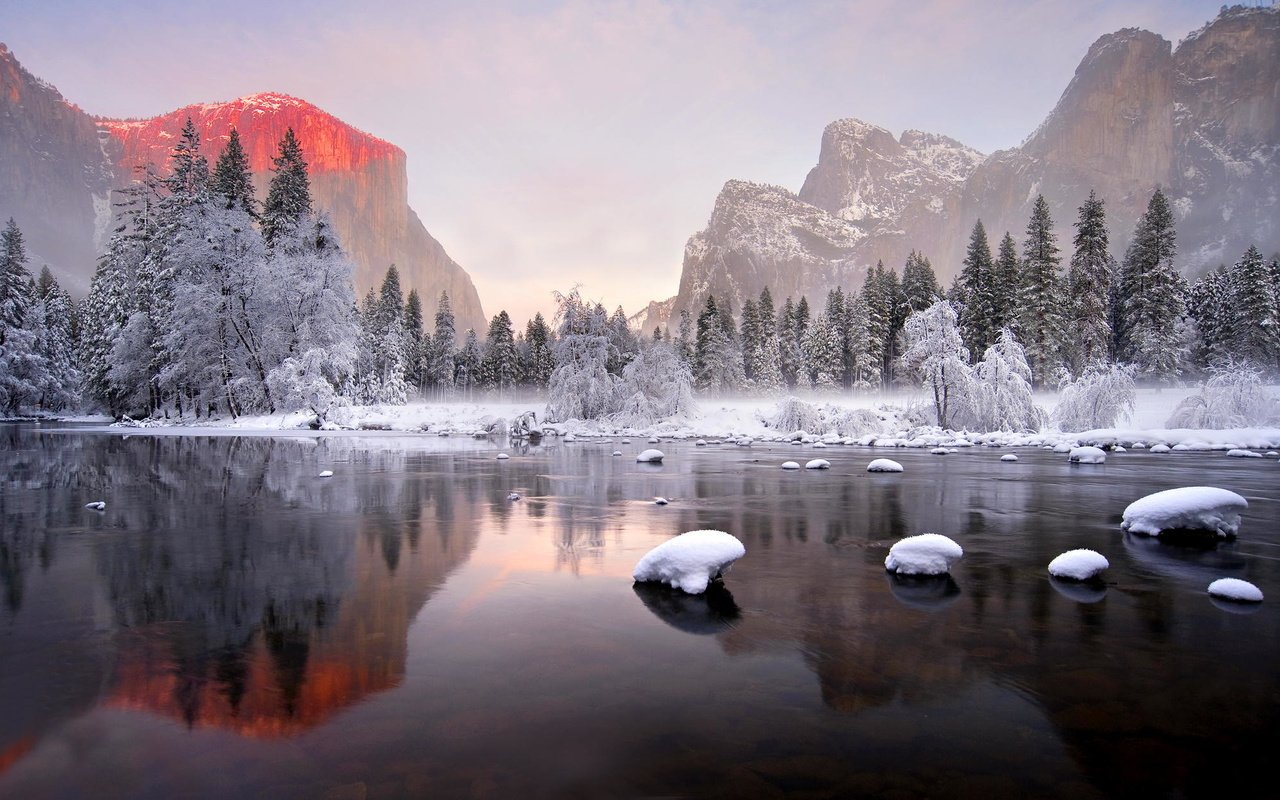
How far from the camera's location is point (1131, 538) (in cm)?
892

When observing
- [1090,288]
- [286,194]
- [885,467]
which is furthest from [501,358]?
[885,467]

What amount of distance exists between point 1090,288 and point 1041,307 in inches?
146

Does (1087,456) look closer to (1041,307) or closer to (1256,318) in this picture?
(1041,307)

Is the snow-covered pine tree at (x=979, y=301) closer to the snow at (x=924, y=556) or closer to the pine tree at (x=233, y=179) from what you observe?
the snow at (x=924, y=556)

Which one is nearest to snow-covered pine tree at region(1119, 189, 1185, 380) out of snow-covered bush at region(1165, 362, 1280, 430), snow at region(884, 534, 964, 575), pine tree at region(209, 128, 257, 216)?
snow-covered bush at region(1165, 362, 1280, 430)

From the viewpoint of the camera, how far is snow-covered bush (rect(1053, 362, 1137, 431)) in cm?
3256

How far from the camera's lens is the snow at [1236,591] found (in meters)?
6.00

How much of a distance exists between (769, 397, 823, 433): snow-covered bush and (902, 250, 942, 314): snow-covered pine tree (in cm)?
3023

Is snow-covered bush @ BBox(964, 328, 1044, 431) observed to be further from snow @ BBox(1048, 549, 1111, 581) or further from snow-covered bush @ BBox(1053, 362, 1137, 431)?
snow @ BBox(1048, 549, 1111, 581)

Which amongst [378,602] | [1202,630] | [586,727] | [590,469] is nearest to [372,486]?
[590,469]

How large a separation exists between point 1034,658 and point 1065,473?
1631cm

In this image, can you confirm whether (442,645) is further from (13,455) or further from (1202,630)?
(13,455)

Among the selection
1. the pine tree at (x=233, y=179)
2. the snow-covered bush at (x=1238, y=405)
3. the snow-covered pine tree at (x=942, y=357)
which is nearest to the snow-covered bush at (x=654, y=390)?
the snow-covered pine tree at (x=942, y=357)

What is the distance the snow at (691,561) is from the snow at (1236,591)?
472 centimetres
